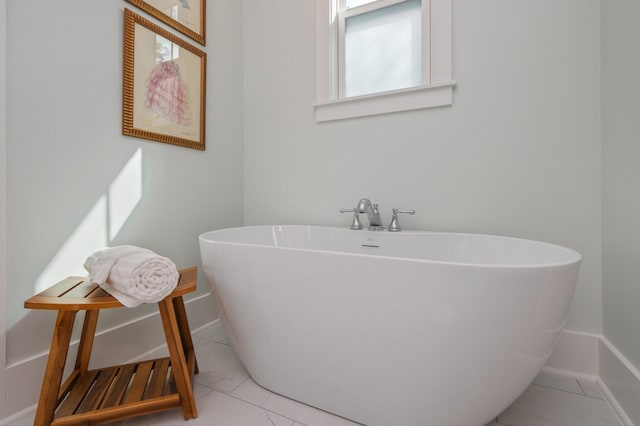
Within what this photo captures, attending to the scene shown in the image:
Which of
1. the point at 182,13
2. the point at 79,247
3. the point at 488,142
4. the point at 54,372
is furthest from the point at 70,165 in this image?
the point at 488,142

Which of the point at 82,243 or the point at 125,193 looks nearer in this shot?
the point at 82,243

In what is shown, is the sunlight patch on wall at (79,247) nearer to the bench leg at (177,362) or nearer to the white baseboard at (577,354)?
the bench leg at (177,362)

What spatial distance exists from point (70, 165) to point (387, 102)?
4.76ft

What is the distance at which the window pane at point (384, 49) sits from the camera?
5.41ft

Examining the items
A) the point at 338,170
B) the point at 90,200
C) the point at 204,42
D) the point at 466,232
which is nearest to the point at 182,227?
the point at 90,200

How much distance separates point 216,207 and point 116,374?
97 centimetres

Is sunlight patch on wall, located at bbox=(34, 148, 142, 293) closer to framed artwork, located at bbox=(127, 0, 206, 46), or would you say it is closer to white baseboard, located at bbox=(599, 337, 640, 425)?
framed artwork, located at bbox=(127, 0, 206, 46)

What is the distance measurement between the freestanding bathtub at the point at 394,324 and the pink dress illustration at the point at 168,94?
797 mm

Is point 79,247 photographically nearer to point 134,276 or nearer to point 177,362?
point 134,276

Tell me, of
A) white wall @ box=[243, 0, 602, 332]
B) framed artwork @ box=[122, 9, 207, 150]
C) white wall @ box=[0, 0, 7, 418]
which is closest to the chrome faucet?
white wall @ box=[243, 0, 602, 332]

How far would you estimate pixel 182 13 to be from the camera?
160cm

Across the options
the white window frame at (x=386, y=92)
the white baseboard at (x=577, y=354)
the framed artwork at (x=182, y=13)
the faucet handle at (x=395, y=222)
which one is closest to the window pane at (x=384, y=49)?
the white window frame at (x=386, y=92)

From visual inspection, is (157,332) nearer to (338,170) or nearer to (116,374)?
(116,374)

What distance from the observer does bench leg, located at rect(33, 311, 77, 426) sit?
34.4 inches
